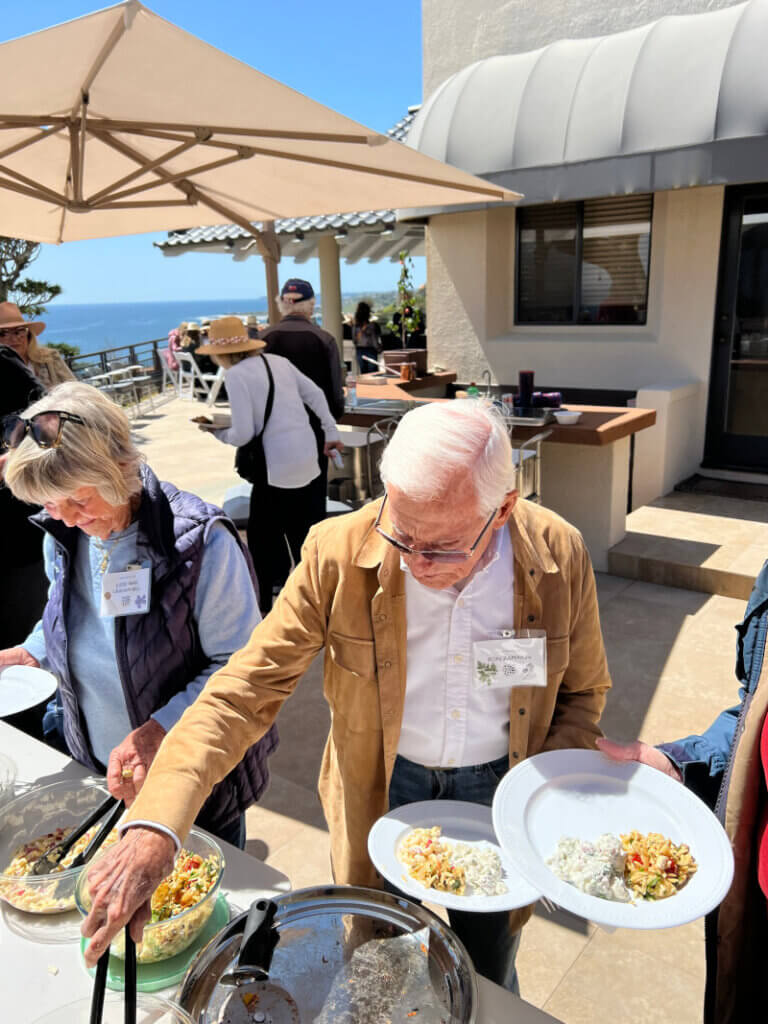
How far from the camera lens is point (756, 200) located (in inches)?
233

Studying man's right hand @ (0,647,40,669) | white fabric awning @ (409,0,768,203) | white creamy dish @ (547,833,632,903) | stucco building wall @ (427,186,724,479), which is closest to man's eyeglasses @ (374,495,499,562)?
white creamy dish @ (547,833,632,903)

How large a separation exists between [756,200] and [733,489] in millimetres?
2392

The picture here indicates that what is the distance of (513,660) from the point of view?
4.65 ft

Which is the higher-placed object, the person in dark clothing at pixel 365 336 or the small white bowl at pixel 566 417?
the person in dark clothing at pixel 365 336

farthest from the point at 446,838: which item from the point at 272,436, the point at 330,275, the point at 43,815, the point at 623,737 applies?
the point at 330,275

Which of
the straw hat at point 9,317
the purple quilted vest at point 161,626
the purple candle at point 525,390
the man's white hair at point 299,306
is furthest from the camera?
the purple candle at point 525,390

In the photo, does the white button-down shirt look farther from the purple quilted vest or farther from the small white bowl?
the small white bowl

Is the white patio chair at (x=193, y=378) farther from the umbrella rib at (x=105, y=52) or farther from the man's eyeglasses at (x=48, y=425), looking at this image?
the man's eyeglasses at (x=48, y=425)

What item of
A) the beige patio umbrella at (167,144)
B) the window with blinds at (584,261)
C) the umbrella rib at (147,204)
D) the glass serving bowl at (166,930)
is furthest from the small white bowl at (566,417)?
the glass serving bowl at (166,930)

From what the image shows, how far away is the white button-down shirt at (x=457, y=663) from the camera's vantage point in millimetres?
1439

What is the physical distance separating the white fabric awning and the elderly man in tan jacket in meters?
4.92

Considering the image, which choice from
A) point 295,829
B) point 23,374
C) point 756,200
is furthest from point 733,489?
point 23,374

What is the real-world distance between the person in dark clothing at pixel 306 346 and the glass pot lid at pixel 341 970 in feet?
10.6

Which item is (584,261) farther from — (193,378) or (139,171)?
(193,378)
